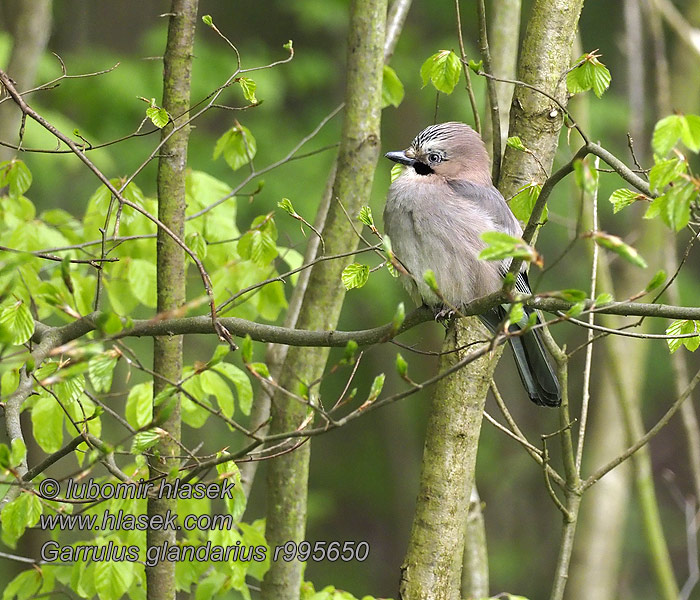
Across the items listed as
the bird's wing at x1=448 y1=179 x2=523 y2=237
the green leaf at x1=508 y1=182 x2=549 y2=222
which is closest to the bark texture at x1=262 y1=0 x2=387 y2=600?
the bird's wing at x1=448 y1=179 x2=523 y2=237

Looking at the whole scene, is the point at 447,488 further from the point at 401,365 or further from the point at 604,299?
the point at 604,299

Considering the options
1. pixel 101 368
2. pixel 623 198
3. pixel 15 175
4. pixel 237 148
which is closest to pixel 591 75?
pixel 623 198

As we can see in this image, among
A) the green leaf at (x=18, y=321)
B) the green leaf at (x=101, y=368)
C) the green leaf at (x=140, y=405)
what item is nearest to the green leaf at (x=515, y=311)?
the green leaf at (x=101, y=368)

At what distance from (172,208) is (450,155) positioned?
4.18 ft

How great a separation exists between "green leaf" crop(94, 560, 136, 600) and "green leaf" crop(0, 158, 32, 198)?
4.56 ft

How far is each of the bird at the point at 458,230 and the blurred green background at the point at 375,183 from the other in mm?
2215

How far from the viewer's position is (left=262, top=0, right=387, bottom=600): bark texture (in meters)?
3.65

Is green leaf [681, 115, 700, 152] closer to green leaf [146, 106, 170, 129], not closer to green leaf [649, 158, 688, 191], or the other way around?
green leaf [649, 158, 688, 191]

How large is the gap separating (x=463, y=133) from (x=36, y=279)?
187 cm

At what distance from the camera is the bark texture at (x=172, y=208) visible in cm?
320

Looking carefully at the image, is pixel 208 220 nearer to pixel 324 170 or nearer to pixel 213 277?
pixel 213 277

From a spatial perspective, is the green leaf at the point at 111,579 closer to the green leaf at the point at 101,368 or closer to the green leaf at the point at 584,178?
the green leaf at the point at 101,368

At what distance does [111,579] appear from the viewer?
2.86 metres

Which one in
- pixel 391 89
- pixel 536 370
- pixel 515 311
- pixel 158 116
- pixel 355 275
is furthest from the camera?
pixel 391 89
